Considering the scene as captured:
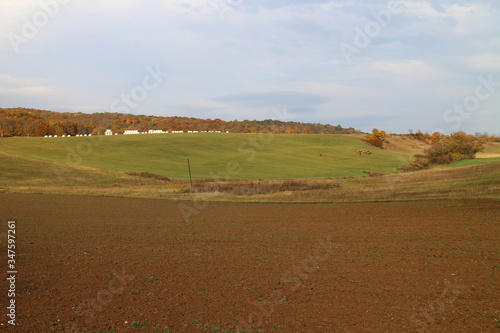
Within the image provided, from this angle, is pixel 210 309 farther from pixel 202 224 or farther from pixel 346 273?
pixel 202 224

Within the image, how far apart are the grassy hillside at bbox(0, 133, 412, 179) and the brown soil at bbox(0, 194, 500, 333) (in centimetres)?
4288

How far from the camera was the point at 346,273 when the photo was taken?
1241cm

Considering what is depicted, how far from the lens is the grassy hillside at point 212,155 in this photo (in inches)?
2749

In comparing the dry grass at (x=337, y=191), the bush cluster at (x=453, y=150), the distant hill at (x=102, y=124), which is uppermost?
the distant hill at (x=102, y=124)

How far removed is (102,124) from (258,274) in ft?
446

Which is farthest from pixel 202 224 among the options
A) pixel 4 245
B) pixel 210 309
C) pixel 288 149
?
pixel 288 149

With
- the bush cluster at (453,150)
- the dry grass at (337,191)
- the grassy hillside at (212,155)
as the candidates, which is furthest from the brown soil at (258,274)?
the bush cluster at (453,150)

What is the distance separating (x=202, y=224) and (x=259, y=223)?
2.96 meters

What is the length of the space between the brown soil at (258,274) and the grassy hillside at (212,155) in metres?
42.9

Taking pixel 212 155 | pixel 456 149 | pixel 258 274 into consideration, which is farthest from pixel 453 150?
pixel 258 274

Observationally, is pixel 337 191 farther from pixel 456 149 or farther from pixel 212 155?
pixel 212 155

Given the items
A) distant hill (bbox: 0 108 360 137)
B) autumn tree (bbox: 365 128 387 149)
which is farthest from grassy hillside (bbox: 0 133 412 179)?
distant hill (bbox: 0 108 360 137)

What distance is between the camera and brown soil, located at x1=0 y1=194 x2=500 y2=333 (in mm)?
8914

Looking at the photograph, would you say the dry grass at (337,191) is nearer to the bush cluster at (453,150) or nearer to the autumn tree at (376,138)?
the bush cluster at (453,150)
